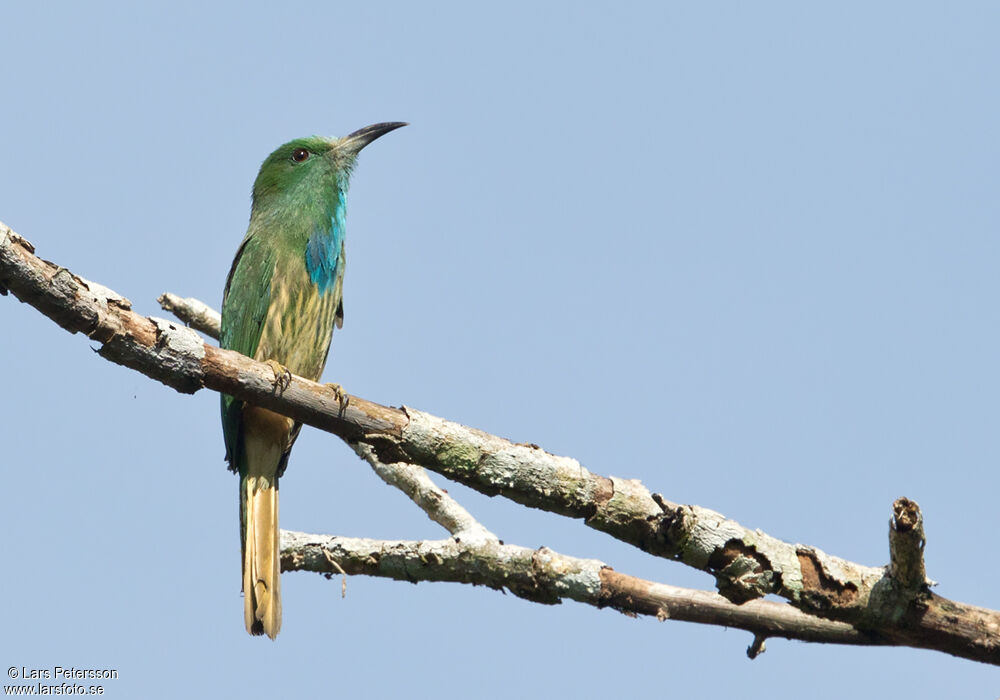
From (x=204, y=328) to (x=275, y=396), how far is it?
2542mm

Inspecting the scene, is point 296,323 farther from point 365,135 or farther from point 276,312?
point 365,135

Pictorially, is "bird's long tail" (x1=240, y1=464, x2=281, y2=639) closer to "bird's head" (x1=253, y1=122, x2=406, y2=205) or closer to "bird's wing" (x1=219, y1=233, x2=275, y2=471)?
"bird's wing" (x1=219, y1=233, x2=275, y2=471)

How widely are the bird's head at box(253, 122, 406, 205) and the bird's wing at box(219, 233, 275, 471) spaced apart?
1.74ft

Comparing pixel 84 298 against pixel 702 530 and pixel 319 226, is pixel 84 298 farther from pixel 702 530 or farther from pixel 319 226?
pixel 319 226

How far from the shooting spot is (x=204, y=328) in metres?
5.45

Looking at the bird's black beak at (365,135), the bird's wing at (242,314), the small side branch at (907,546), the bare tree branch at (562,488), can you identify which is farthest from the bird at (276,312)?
the small side branch at (907,546)

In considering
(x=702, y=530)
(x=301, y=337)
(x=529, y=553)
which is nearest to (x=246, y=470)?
(x=301, y=337)

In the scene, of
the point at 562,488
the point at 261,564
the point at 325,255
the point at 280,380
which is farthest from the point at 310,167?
the point at 562,488

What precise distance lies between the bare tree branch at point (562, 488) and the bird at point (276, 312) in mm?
1454

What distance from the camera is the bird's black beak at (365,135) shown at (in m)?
5.82

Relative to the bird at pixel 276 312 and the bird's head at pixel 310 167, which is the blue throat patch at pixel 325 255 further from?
the bird's head at pixel 310 167

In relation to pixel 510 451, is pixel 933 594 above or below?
below

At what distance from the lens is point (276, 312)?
494 centimetres

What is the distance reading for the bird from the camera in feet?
15.4
